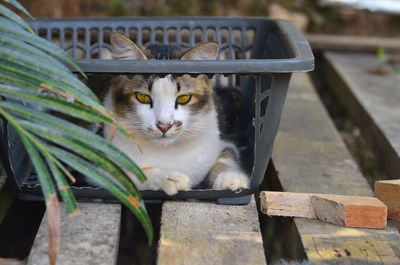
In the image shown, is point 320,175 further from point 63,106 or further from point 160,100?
point 63,106

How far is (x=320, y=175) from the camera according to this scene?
2045mm

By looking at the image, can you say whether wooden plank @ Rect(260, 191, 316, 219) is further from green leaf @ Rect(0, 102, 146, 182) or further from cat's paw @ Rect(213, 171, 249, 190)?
green leaf @ Rect(0, 102, 146, 182)

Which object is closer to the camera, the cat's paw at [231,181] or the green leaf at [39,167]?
the green leaf at [39,167]

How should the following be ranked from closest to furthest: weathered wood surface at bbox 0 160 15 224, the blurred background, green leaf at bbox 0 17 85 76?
green leaf at bbox 0 17 85 76, weathered wood surface at bbox 0 160 15 224, the blurred background

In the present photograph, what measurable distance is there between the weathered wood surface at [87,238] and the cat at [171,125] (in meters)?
0.17

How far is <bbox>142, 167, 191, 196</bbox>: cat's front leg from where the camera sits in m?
1.74

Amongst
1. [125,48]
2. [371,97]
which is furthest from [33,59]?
[371,97]

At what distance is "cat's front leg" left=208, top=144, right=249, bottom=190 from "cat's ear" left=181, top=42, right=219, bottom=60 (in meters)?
0.39

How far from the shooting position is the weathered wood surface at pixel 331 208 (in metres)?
1.63

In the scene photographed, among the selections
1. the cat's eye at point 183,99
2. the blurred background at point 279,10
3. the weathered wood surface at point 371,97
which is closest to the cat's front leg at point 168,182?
the cat's eye at point 183,99

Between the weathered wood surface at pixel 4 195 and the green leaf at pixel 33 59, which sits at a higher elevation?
the green leaf at pixel 33 59

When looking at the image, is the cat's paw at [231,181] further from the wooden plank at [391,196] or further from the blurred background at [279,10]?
the blurred background at [279,10]

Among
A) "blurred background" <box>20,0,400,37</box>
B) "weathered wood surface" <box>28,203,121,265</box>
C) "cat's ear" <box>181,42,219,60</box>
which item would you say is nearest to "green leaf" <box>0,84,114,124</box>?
"weathered wood surface" <box>28,203,121,265</box>

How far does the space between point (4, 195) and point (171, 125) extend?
0.63m
